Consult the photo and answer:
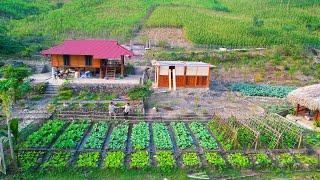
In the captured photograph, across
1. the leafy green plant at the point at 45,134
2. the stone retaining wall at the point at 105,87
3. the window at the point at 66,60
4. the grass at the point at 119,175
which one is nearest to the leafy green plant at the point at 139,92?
the stone retaining wall at the point at 105,87

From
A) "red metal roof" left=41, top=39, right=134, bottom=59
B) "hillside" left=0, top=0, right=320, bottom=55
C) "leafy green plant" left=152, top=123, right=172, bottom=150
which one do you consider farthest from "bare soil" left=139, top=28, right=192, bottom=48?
"leafy green plant" left=152, top=123, right=172, bottom=150

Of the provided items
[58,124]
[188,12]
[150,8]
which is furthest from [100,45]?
[150,8]

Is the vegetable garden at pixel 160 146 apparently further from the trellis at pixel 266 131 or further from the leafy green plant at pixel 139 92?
the leafy green plant at pixel 139 92

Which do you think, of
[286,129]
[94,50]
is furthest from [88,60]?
[286,129]

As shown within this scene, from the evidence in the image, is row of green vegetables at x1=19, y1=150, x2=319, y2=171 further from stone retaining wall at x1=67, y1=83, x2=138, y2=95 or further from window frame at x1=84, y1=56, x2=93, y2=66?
window frame at x1=84, y1=56, x2=93, y2=66

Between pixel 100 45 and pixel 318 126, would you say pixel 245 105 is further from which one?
pixel 100 45

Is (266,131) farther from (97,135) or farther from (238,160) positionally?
(97,135)
